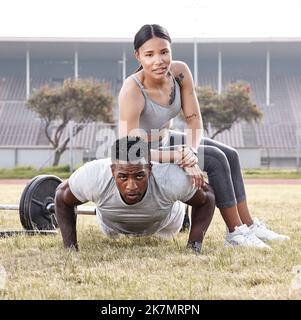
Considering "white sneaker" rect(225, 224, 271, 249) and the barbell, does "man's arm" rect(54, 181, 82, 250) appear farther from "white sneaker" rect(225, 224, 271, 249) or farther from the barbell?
"white sneaker" rect(225, 224, 271, 249)

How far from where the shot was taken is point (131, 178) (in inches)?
135

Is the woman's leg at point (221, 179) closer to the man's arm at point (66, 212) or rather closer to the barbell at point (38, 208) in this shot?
the man's arm at point (66, 212)

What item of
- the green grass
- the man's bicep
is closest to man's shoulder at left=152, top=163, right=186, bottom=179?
the man's bicep

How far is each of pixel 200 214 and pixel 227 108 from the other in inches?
891

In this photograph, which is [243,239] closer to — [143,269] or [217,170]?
[217,170]

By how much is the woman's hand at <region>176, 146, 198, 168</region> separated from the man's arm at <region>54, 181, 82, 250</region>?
665 millimetres

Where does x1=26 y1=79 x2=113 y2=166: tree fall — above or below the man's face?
above

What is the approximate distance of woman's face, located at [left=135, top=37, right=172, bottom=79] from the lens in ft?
12.0

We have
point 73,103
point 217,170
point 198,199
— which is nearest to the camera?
point 198,199

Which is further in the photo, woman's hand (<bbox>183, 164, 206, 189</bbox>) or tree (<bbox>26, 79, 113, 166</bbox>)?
tree (<bbox>26, 79, 113, 166</bbox>)

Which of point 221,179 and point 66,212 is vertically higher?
point 221,179
